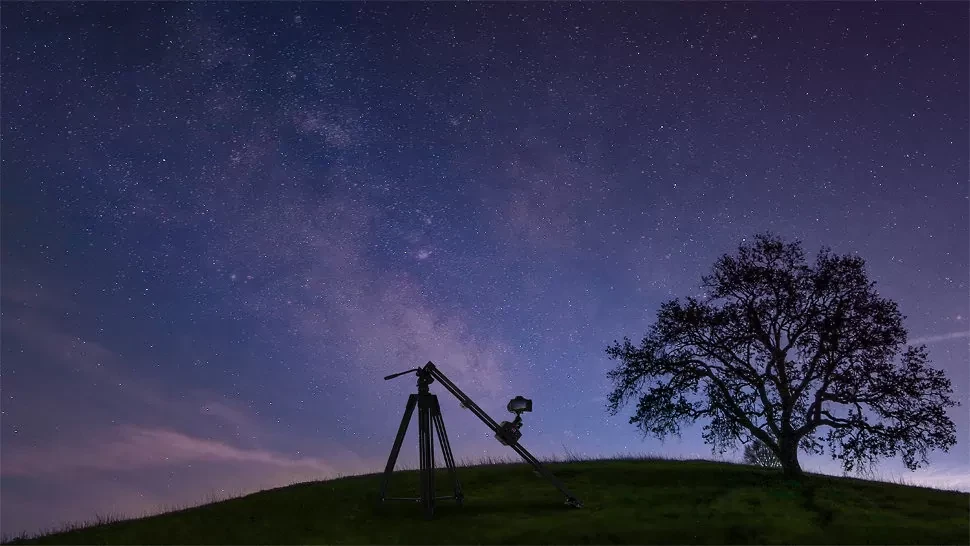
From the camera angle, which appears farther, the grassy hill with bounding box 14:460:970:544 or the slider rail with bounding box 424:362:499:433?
the slider rail with bounding box 424:362:499:433

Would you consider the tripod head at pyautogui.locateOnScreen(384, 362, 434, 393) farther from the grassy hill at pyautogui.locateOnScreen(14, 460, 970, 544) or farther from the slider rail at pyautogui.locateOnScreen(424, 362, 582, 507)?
the grassy hill at pyautogui.locateOnScreen(14, 460, 970, 544)

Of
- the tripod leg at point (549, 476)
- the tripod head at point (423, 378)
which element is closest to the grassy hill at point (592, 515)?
the tripod leg at point (549, 476)

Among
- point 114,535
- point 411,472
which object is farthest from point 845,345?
point 114,535

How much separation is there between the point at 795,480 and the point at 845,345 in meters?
6.45

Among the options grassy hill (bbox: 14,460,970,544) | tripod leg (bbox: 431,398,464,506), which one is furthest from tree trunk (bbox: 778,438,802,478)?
tripod leg (bbox: 431,398,464,506)

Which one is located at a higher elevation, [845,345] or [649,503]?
[845,345]

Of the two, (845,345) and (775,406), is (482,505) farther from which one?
(845,345)

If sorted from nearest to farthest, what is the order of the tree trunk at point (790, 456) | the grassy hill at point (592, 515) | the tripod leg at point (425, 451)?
the grassy hill at point (592, 515)
the tripod leg at point (425, 451)
the tree trunk at point (790, 456)

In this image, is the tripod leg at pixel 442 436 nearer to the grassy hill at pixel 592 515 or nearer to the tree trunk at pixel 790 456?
the grassy hill at pixel 592 515

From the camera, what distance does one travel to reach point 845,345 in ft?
101

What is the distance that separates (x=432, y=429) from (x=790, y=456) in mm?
16724

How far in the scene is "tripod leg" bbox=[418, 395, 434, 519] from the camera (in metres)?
25.5

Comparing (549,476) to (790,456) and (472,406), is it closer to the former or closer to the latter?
(472,406)

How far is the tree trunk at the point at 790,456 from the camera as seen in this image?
31.1 m
